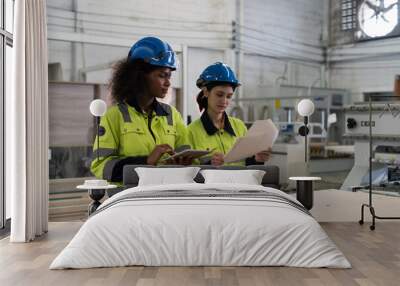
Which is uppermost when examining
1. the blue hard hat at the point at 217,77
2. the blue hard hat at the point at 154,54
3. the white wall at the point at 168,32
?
the white wall at the point at 168,32

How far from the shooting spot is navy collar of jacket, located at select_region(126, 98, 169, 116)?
5.43m

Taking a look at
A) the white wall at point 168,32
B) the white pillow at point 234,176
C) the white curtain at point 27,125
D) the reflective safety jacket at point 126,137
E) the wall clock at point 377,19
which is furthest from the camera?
the wall clock at point 377,19

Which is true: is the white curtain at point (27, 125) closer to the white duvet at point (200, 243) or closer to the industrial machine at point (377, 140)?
the white duvet at point (200, 243)

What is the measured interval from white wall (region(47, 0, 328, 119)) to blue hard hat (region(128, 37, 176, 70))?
1.88ft

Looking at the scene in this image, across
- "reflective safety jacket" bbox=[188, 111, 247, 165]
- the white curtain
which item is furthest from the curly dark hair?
the white curtain

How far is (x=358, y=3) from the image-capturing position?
8.84m

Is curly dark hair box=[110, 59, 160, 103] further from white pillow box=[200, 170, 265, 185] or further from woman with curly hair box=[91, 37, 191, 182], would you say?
white pillow box=[200, 170, 265, 185]

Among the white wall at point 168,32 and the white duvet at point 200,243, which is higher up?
the white wall at point 168,32

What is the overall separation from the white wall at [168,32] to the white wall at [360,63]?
162 centimetres

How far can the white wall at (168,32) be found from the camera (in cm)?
686

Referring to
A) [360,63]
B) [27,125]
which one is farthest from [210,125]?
[360,63]

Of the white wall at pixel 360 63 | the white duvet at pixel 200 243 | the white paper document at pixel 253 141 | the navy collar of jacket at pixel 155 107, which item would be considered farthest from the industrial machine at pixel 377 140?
the white duvet at pixel 200 243

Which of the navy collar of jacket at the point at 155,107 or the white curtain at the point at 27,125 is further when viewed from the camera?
the navy collar of jacket at the point at 155,107

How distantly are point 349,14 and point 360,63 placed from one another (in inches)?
34.2
